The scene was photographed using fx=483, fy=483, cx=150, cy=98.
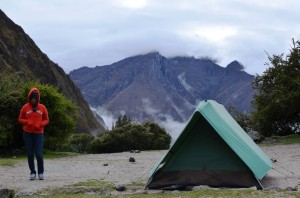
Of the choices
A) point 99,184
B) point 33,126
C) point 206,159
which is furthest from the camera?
point 33,126

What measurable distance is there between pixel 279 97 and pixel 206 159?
913 inches

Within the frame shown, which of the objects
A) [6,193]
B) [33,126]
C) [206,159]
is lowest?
[6,193]

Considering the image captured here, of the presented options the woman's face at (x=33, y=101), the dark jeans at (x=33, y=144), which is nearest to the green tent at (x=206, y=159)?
the dark jeans at (x=33, y=144)

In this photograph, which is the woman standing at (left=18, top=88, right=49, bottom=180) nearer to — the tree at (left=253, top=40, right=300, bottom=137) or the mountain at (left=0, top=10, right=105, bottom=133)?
the tree at (left=253, top=40, right=300, bottom=137)

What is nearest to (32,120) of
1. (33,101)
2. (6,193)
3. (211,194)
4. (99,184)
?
(33,101)

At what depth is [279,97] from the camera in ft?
108

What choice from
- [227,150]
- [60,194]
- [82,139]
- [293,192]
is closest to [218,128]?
[227,150]

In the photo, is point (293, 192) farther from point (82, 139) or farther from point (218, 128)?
point (82, 139)

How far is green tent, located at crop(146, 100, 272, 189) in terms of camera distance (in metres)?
10.8

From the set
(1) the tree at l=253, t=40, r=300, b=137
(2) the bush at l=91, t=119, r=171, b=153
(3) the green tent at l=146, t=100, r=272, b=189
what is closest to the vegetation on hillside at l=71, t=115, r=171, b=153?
(2) the bush at l=91, t=119, r=171, b=153

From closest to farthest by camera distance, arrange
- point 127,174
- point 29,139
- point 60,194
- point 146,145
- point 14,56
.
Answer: point 60,194 < point 29,139 < point 127,174 < point 146,145 < point 14,56

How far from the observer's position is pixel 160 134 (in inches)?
1764

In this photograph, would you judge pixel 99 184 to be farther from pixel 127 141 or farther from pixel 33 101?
pixel 127 141

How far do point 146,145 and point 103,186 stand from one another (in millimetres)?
31328
